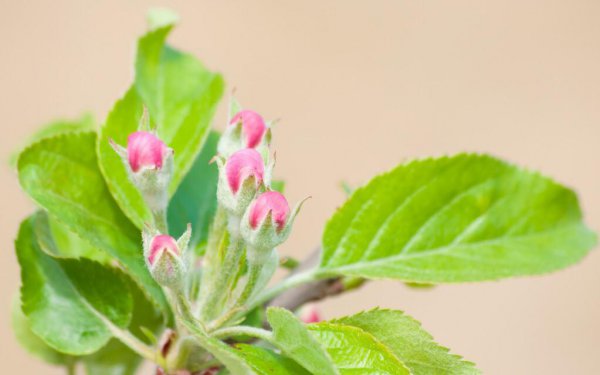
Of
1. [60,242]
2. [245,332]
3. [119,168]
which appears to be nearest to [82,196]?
[119,168]

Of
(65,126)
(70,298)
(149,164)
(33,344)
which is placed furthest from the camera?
(65,126)

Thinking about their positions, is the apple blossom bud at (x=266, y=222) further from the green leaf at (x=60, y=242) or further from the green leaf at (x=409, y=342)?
the green leaf at (x=60, y=242)

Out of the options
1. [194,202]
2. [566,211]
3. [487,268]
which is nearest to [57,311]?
[194,202]

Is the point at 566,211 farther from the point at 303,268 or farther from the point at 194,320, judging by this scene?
the point at 194,320

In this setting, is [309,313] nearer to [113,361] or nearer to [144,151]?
[113,361]

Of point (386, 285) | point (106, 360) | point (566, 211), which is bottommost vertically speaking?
point (106, 360)

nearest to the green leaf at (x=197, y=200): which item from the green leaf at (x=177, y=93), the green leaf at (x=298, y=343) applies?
the green leaf at (x=177, y=93)
